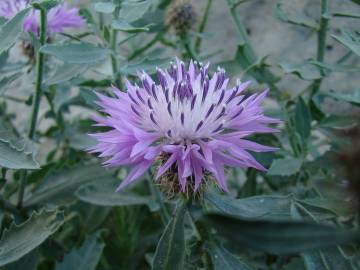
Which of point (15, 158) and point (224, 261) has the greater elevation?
point (15, 158)

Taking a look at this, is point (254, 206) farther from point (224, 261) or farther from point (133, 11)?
point (133, 11)

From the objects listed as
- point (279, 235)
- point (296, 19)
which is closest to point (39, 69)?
point (296, 19)

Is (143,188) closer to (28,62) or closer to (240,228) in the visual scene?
(28,62)

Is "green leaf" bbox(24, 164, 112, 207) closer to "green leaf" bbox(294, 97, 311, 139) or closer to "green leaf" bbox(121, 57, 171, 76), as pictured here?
"green leaf" bbox(121, 57, 171, 76)

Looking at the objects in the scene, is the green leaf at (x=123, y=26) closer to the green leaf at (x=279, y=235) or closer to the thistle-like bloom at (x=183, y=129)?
the thistle-like bloom at (x=183, y=129)

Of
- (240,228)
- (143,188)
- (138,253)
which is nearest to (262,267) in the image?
(138,253)

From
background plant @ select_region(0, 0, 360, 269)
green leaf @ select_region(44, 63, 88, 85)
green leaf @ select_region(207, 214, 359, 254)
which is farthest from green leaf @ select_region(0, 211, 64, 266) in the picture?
green leaf @ select_region(207, 214, 359, 254)

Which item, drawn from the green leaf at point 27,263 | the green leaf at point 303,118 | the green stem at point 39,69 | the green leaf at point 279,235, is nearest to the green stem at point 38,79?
the green stem at point 39,69
